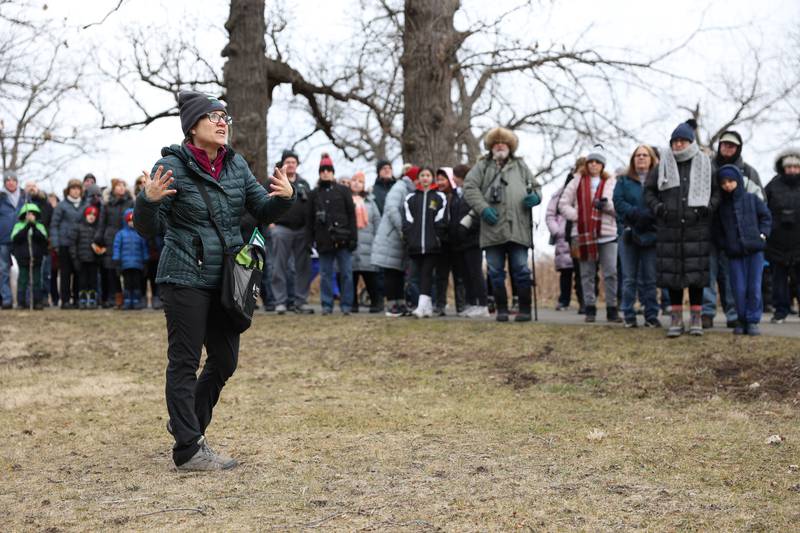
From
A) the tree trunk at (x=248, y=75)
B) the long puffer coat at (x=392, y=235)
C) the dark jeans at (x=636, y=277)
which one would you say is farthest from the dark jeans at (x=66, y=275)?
the dark jeans at (x=636, y=277)

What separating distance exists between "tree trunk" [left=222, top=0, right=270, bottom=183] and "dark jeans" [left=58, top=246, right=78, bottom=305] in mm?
3915

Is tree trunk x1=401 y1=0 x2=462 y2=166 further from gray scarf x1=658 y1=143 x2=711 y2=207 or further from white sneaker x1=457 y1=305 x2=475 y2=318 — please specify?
gray scarf x1=658 y1=143 x2=711 y2=207

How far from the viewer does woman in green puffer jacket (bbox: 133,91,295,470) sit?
5.57 metres

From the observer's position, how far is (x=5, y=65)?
749 inches

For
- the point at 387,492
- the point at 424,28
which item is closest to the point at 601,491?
the point at 387,492

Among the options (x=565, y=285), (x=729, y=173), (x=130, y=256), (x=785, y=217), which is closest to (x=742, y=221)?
(x=729, y=173)

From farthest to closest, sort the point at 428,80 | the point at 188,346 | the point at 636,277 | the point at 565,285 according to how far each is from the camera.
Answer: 1. the point at 428,80
2. the point at 565,285
3. the point at 636,277
4. the point at 188,346

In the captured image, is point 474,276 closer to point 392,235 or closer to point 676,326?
point 392,235

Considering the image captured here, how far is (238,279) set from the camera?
5.59 metres

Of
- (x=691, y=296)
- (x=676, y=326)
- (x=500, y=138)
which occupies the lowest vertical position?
(x=676, y=326)

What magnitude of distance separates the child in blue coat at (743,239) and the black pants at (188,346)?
6.13 meters

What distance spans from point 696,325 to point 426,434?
4.55m

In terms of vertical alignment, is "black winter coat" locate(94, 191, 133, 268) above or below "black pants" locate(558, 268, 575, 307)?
above

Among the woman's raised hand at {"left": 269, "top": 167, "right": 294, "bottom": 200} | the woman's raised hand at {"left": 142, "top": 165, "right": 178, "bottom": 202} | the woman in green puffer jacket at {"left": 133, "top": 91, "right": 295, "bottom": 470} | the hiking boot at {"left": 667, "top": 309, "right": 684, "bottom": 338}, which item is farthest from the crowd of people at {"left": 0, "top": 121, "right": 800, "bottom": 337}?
the woman's raised hand at {"left": 142, "top": 165, "right": 178, "bottom": 202}
